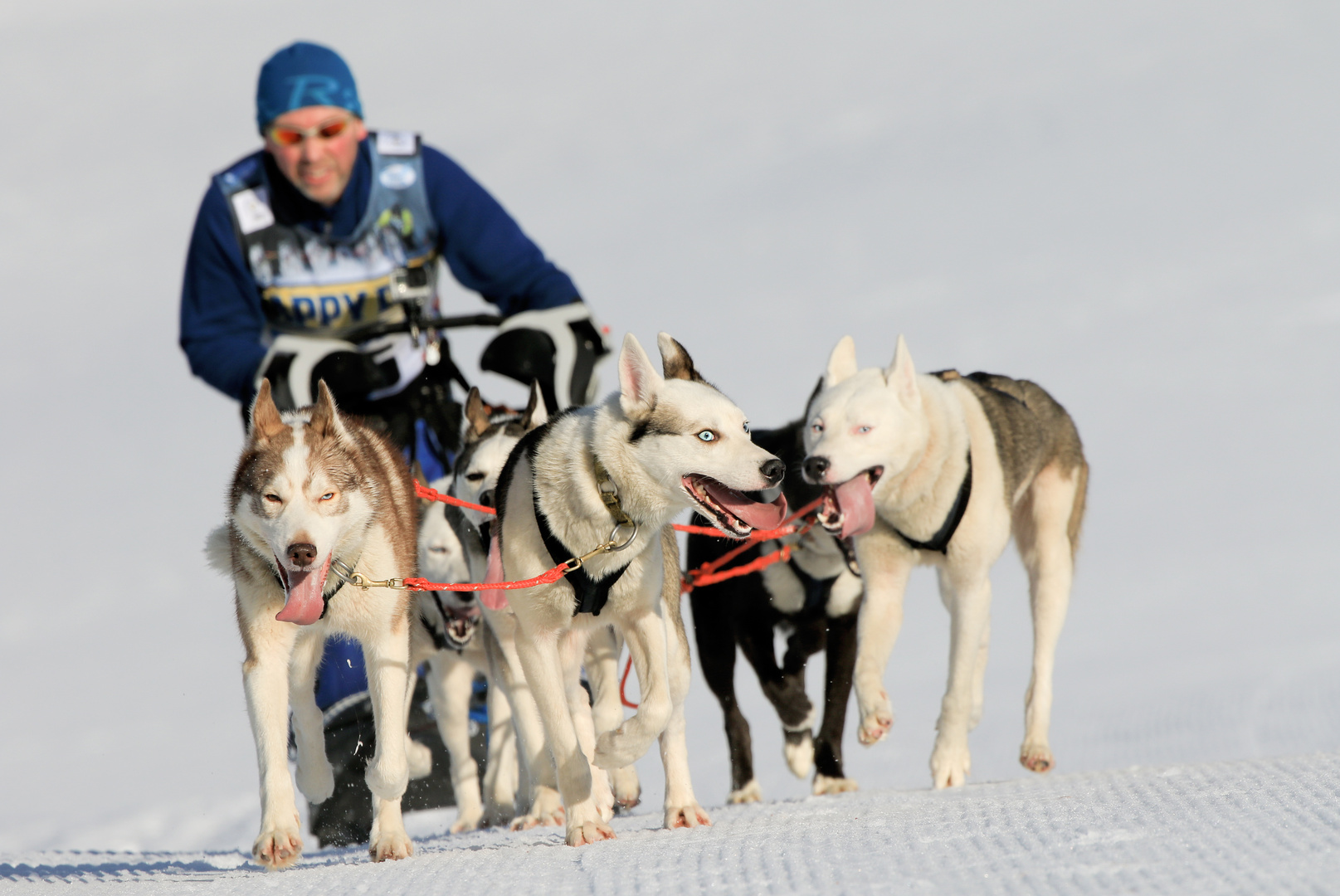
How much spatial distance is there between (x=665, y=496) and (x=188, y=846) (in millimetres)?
5026

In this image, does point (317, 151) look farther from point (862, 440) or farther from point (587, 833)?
point (587, 833)

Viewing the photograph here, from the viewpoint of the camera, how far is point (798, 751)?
256 inches

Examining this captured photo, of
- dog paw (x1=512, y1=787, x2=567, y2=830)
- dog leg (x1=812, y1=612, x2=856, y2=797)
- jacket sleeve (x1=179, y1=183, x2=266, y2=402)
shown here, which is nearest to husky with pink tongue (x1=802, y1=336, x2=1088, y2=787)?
dog leg (x1=812, y1=612, x2=856, y2=797)

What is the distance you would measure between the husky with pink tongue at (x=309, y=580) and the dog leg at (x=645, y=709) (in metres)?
0.62

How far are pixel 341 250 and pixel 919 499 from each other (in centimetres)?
288

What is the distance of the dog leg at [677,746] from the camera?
4391mm

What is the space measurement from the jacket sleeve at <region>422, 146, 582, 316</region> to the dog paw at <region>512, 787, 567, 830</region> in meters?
2.32

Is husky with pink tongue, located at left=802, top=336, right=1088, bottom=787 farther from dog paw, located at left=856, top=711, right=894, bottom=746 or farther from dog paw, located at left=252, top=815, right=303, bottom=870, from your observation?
dog paw, located at left=252, top=815, right=303, bottom=870

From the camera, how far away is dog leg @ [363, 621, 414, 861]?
427 centimetres

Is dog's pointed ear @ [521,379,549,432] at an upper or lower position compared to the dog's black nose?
upper

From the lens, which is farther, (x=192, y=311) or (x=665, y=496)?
(x=192, y=311)

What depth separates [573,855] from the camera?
3.85 m

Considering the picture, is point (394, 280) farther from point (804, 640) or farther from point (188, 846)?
point (188, 846)

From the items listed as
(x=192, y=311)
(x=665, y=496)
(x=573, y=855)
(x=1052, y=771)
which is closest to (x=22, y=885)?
(x=573, y=855)
